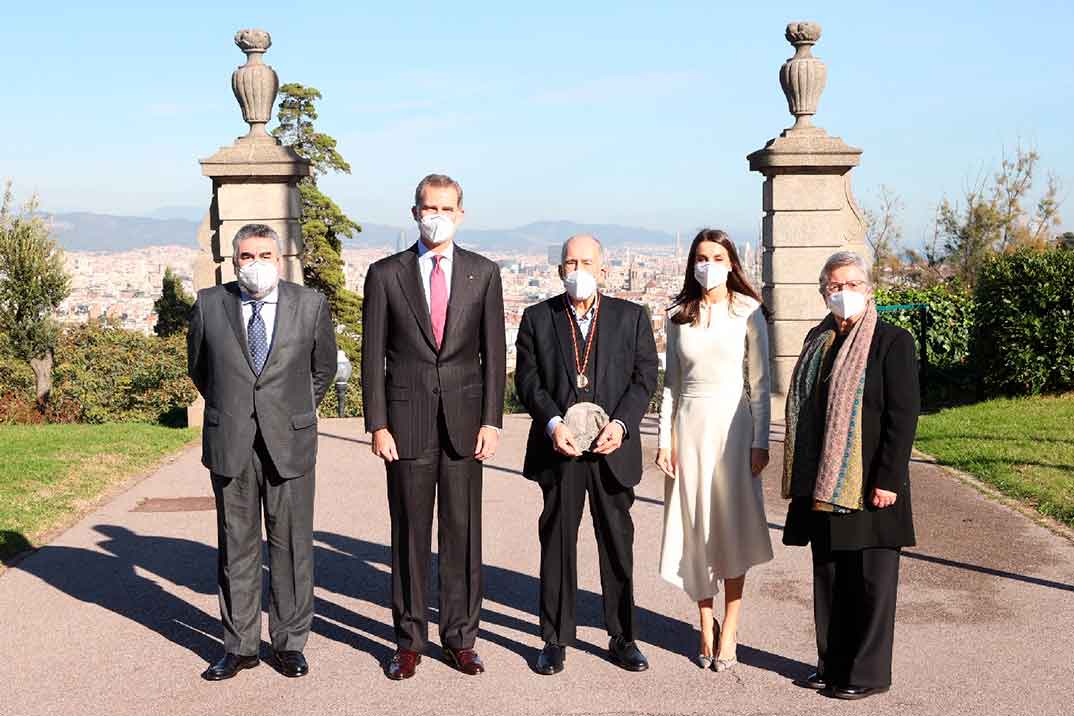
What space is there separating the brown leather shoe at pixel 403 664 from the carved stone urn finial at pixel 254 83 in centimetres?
851

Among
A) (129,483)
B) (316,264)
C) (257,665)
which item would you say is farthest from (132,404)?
(257,665)

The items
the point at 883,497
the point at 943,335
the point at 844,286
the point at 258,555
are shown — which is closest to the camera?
the point at 883,497

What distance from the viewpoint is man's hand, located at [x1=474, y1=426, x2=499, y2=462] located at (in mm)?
5609

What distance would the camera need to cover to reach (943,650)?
5738mm

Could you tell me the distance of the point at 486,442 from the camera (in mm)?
5605

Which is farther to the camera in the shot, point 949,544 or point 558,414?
point 949,544

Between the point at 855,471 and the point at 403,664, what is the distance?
219 centimetres

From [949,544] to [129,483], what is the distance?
690 centimetres

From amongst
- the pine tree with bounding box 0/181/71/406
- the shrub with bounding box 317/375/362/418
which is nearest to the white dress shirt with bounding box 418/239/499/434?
the shrub with bounding box 317/375/362/418

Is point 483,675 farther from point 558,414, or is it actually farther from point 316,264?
point 316,264

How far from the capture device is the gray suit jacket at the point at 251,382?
220 inches

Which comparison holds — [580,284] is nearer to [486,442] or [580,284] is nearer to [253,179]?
[486,442]

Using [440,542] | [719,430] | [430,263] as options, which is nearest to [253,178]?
[430,263]

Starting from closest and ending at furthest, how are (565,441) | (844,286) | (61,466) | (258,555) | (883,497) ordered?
(883,497) < (844,286) < (565,441) < (258,555) < (61,466)
